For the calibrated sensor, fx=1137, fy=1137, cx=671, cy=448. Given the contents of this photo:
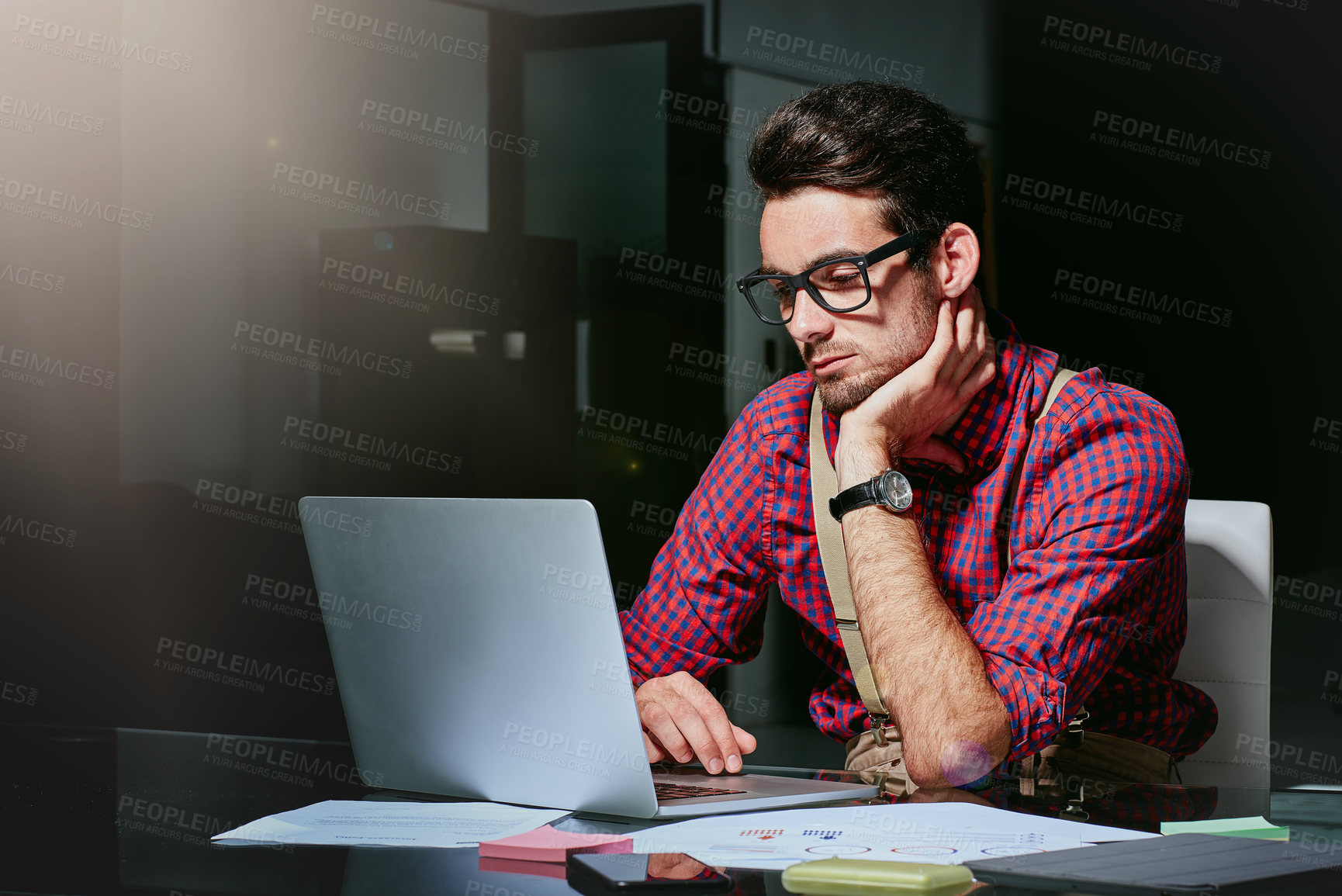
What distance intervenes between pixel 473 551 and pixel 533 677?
0.34 feet

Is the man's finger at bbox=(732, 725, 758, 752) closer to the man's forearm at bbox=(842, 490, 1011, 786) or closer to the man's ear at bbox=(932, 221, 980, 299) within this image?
the man's forearm at bbox=(842, 490, 1011, 786)

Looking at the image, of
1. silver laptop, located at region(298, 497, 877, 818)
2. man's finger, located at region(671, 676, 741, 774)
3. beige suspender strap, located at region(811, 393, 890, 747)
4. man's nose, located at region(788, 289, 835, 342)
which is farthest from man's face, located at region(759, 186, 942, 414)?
silver laptop, located at region(298, 497, 877, 818)

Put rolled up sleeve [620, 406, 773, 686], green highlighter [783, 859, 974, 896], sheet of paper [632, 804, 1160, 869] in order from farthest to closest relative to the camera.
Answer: rolled up sleeve [620, 406, 773, 686] < sheet of paper [632, 804, 1160, 869] < green highlighter [783, 859, 974, 896]

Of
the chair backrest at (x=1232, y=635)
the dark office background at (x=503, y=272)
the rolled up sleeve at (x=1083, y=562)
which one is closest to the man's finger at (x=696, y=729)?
the rolled up sleeve at (x=1083, y=562)

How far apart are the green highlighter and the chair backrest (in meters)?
0.88

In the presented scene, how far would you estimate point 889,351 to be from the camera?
1.27 metres

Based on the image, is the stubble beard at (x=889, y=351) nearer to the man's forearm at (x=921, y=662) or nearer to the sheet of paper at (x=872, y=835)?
the man's forearm at (x=921, y=662)

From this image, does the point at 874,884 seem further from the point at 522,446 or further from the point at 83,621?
the point at 83,621

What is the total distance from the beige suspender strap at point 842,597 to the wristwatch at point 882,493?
6 centimetres

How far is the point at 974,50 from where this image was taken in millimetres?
2781

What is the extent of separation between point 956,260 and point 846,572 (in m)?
0.38

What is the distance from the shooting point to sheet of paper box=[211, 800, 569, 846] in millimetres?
792

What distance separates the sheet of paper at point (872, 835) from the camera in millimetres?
707

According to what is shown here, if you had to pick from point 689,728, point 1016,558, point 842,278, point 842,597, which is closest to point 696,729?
point 689,728
